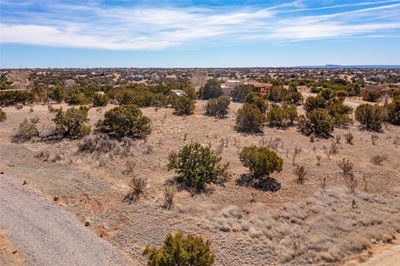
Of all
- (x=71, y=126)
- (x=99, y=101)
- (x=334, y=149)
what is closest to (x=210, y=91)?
(x=99, y=101)

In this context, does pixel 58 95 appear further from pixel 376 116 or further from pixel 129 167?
pixel 376 116

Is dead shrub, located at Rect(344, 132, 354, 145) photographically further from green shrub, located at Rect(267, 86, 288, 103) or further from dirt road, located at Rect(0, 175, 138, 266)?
dirt road, located at Rect(0, 175, 138, 266)

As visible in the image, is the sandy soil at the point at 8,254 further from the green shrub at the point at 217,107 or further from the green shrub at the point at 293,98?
the green shrub at the point at 293,98

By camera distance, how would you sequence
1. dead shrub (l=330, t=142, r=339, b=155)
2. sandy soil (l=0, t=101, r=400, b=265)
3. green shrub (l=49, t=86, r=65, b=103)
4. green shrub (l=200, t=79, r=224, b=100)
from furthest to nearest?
green shrub (l=200, t=79, r=224, b=100), green shrub (l=49, t=86, r=65, b=103), dead shrub (l=330, t=142, r=339, b=155), sandy soil (l=0, t=101, r=400, b=265)

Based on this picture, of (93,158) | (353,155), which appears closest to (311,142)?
(353,155)

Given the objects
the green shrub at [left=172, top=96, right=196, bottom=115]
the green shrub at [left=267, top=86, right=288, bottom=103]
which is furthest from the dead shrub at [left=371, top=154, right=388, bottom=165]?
the green shrub at [left=267, top=86, right=288, bottom=103]

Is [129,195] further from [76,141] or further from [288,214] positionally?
[76,141]

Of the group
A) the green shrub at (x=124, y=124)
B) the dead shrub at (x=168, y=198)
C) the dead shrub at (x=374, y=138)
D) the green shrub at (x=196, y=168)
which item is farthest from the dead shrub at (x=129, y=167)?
the dead shrub at (x=374, y=138)
